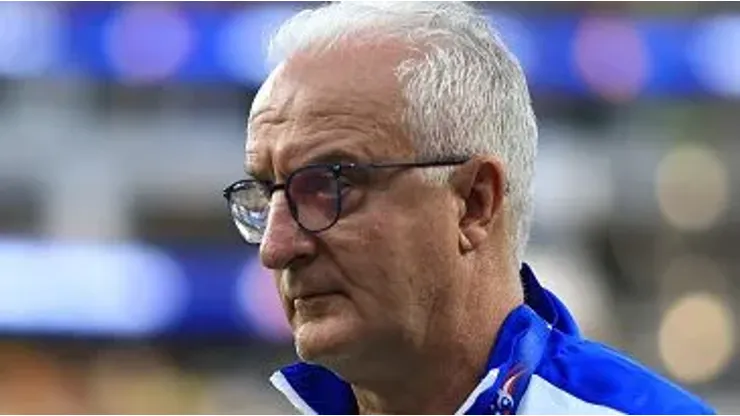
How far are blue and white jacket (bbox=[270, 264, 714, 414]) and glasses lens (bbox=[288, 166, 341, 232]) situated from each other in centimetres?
22

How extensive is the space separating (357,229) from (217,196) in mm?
9768

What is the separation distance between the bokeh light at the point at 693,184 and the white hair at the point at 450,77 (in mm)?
10096

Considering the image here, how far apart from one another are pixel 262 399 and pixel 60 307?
1.41m

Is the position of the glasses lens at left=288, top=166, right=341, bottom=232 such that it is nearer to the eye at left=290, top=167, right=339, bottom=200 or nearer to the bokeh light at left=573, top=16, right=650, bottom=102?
the eye at left=290, top=167, right=339, bottom=200

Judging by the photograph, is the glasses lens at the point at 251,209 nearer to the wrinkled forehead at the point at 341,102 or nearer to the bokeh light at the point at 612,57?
the wrinkled forehead at the point at 341,102

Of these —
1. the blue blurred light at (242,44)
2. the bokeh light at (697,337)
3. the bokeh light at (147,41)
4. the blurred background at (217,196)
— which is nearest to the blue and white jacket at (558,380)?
the blurred background at (217,196)

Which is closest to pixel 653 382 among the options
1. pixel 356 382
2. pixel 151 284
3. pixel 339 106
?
pixel 356 382

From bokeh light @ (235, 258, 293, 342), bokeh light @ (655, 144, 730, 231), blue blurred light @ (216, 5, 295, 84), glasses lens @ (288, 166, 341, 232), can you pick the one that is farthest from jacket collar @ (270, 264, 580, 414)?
bokeh light @ (655, 144, 730, 231)

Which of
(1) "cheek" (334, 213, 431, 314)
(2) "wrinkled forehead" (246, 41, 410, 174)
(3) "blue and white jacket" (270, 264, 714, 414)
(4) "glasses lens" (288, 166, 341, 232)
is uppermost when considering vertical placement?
(2) "wrinkled forehead" (246, 41, 410, 174)

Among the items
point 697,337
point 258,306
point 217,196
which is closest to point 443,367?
point 258,306

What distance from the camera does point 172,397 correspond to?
11.0m

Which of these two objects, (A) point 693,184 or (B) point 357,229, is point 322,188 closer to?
(B) point 357,229

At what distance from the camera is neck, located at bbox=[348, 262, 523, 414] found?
1735 mm

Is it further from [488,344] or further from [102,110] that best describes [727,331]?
[488,344]
